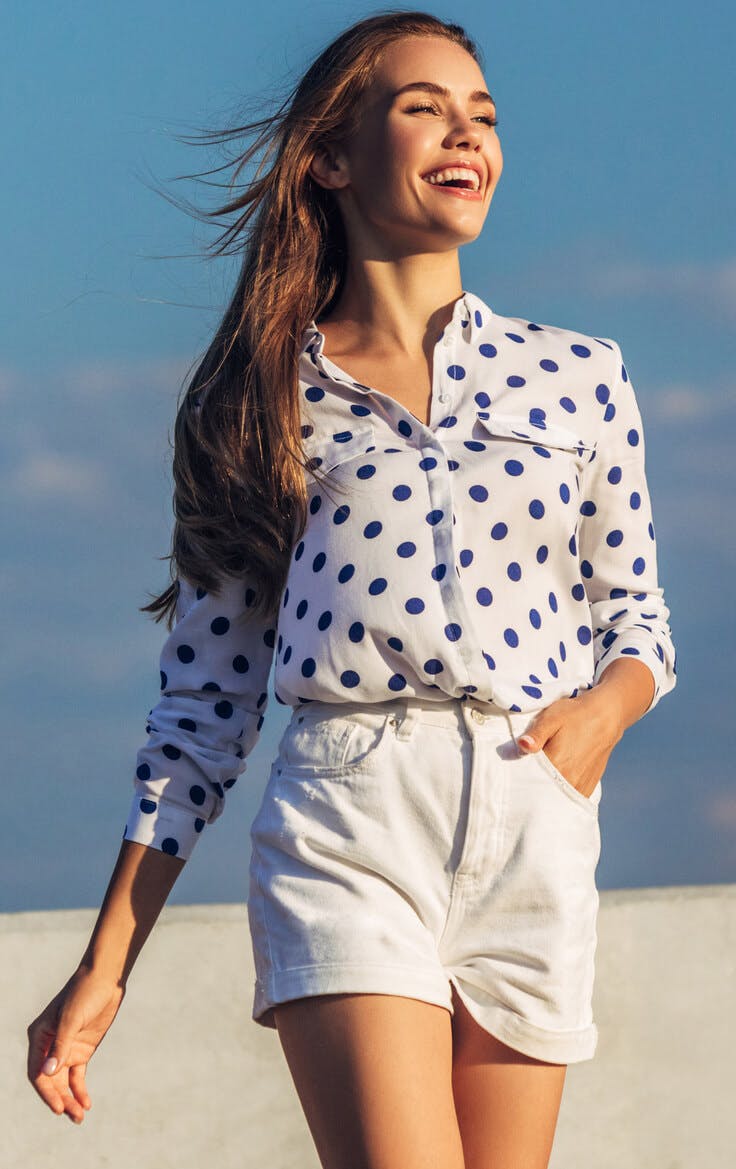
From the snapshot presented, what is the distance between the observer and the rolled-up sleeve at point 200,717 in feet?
7.17

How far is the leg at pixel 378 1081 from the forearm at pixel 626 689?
45 cm

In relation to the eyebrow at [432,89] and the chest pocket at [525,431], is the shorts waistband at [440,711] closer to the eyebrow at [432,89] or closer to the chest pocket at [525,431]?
the chest pocket at [525,431]

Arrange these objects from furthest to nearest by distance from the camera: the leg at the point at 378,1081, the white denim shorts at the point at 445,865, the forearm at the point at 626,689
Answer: the forearm at the point at 626,689
the white denim shorts at the point at 445,865
the leg at the point at 378,1081

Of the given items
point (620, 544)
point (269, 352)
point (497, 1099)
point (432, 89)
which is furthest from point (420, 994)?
point (432, 89)

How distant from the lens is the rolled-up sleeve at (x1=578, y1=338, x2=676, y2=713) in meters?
2.18

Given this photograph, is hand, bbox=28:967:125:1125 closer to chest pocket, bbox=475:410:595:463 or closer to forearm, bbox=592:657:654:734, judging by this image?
forearm, bbox=592:657:654:734

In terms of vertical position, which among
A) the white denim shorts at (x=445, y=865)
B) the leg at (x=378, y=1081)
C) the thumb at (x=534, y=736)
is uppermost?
the thumb at (x=534, y=736)

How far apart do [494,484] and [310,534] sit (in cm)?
26

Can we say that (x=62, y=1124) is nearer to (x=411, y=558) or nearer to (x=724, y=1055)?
(x=724, y=1055)

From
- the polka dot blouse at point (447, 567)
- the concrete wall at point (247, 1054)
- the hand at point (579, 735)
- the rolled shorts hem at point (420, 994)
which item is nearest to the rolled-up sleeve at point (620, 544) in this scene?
the polka dot blouse at point (447, 567)

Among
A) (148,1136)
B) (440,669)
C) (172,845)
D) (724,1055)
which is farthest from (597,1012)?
(440,669)

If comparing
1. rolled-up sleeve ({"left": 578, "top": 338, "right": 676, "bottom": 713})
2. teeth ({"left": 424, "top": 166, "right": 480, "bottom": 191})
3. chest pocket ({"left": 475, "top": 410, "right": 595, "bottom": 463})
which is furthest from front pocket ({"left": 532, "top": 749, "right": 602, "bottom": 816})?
teeth ({"left": 424, "top": 166, "right": 480, "bottom": 191})

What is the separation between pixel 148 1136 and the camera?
3713 mm

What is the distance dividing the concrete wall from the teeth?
2190 mm
